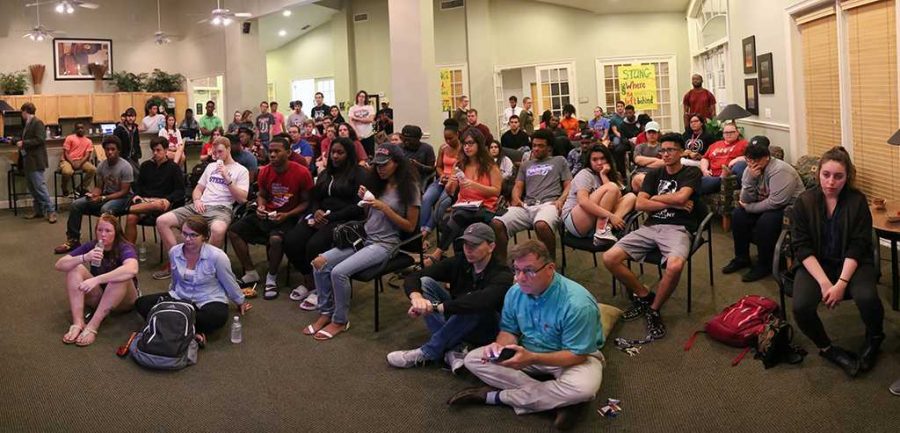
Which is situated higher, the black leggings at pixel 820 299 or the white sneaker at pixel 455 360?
the black leggings at pixel 820 299

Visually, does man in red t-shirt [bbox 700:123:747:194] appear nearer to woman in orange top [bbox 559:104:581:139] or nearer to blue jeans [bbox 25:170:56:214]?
woman in orange top [bbox 559:104:581:139]

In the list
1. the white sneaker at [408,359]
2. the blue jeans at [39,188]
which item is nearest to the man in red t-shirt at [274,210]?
the white sneaker at [408,359]

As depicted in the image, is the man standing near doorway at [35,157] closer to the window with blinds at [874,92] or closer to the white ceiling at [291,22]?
the white ceiling at [291,22]

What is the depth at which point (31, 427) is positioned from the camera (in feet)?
11.6

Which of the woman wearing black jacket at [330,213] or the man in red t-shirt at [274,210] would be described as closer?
the woman wearing black jacket at [330,213]

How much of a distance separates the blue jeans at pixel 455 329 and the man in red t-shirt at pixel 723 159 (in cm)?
388

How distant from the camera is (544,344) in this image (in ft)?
11.2

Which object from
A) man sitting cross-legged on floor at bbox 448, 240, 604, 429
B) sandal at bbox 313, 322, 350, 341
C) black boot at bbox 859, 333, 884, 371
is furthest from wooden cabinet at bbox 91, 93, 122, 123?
black boot at bbox 859, 333, 884, 371

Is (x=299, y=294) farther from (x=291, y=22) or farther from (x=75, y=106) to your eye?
(x=291, y=22)

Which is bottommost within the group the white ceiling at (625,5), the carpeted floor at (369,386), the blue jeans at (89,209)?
the carpeted floor at (369,386)

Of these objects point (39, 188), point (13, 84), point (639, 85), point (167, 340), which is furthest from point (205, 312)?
point (639, 85)

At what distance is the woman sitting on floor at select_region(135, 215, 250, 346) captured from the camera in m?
4.58

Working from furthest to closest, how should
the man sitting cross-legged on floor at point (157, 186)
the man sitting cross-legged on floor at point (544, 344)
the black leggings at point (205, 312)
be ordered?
the man sitting cross-legged on floor at point (157, 186) → the black leggings at point (205, 312) → the man sitting cross-legged on floor at point (544, 344)

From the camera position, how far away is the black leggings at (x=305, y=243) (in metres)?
5.32
